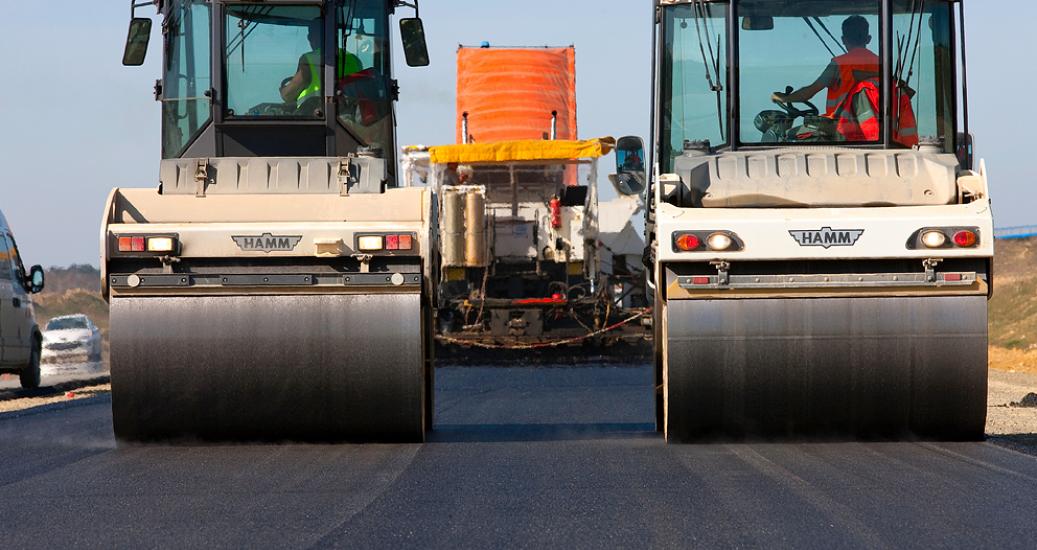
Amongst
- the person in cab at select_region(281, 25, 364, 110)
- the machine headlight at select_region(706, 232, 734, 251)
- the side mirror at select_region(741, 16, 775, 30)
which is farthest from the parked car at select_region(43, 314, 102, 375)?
the machine headlight at select_region(706, 232, 734, 251)

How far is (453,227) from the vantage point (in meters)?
21.9

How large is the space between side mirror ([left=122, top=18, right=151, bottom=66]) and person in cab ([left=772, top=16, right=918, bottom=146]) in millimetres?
4047

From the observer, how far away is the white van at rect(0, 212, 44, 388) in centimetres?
1845

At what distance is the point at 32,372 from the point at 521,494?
14.5m

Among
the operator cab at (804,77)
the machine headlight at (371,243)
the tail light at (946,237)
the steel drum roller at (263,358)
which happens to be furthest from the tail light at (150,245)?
the tail light at (946,237)

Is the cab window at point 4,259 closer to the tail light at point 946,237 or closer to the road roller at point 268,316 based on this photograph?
the road roller at point 268,316

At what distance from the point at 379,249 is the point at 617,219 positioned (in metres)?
15.5

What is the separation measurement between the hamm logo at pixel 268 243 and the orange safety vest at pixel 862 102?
134 inches

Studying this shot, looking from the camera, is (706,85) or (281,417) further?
(706,85)

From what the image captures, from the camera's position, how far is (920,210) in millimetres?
8531

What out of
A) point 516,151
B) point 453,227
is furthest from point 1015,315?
point 453,227

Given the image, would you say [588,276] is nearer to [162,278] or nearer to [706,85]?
[706,85]

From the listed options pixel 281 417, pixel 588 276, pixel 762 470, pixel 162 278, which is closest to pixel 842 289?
pixel 762 470

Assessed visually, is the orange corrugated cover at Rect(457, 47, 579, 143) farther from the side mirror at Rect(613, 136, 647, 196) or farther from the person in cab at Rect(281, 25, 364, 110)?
the side mirror at Rect(613, 136, 647, 196)
